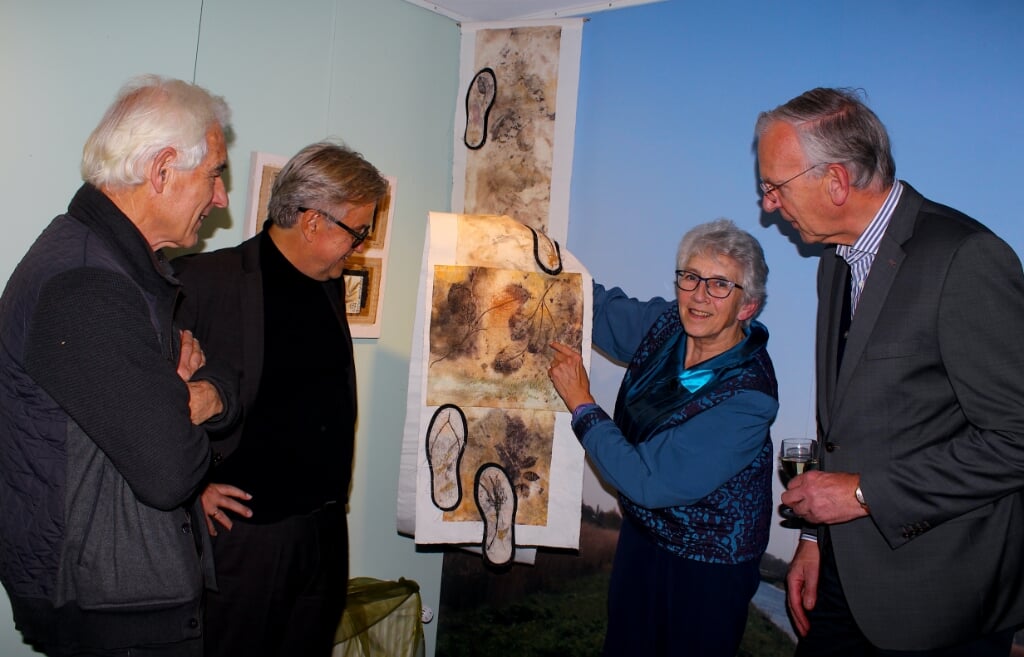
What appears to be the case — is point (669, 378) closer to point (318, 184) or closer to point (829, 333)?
point (829, 333)

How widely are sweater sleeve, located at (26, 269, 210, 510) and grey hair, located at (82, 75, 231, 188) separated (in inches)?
10.3

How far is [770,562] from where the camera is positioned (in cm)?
269

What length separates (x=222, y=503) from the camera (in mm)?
2109

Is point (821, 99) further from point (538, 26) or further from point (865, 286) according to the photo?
point (538, 26)

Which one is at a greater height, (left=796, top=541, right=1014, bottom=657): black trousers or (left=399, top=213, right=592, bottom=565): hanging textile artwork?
(left=399, top=213, right=592, bottom=565): hanging textile artwork

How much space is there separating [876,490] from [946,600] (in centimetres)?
30

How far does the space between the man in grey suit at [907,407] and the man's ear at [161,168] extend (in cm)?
142

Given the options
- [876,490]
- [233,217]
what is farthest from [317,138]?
[876,490]

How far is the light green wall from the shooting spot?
216cm

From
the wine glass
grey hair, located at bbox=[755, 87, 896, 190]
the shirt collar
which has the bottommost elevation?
the wine glass

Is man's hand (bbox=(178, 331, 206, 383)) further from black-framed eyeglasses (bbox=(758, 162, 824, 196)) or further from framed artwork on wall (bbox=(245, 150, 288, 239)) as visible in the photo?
black-framed eyeglasses (bbox=(758, 162, 824, 196))

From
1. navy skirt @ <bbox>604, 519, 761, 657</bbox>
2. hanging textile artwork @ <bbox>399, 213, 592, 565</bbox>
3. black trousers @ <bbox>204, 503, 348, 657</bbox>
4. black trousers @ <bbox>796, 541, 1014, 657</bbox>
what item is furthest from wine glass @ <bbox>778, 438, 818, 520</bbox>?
black trousers @ <bbox>204, 503, 348, 657</bbox>

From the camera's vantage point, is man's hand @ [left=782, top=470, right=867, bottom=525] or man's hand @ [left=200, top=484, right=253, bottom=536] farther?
man's hand @ [left=200, top=484, right=253, bottom=536]

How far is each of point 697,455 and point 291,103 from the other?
6.01ft
